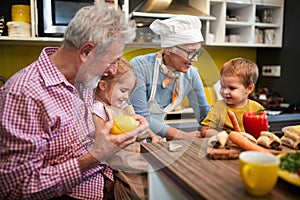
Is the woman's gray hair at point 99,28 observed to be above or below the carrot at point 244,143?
above

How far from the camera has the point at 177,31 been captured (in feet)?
3.48

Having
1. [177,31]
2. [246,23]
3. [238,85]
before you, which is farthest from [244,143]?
[246,23]

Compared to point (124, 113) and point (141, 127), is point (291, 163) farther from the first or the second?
point (124, 113)

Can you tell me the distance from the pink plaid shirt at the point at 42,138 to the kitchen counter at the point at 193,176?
23cm

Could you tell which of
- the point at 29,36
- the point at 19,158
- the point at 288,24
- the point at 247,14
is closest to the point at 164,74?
the point at 19,158

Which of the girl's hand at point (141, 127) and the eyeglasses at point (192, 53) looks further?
the eyeglasses at point (192, 53)

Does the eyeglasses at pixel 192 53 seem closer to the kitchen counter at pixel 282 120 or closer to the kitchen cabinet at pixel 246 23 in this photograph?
the kitchen counter at pixel 282 120

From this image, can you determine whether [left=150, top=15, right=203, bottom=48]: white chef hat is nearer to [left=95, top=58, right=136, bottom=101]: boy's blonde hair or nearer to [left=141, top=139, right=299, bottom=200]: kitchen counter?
[left=95, top=58, right=136, bottom=101]: boy's blonde hair

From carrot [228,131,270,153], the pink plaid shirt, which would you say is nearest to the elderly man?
the pink plaid shirt

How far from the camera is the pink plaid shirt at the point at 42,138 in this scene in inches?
29.6

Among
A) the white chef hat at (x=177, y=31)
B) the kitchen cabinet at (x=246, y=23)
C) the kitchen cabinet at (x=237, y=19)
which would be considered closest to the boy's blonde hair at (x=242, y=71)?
the white chef hat at (x=177, y=31)

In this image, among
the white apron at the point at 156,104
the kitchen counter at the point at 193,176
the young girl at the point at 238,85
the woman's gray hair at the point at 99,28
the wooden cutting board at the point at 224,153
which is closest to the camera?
the kitchen counter at the point at 193,176

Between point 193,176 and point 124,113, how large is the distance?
0.31 metres

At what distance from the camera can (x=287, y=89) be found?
2.49 m
